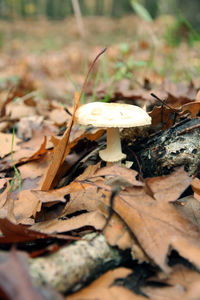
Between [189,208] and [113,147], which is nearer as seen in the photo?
[189,208]

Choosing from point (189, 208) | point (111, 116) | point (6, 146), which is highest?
point (111, 116)

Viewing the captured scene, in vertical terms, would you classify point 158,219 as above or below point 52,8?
above

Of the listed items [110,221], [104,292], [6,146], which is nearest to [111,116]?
[110,221]

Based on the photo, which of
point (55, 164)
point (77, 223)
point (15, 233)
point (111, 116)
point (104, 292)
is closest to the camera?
point (104, 292)

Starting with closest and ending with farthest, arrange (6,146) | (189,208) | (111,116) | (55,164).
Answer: (189,208)
(111,116)
(55,164)
(6,146)

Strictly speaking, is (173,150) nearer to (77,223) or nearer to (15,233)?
(77,223)

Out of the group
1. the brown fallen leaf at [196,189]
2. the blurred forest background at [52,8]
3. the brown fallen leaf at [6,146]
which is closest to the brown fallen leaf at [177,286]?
the brown fallen leaf at [196,189]

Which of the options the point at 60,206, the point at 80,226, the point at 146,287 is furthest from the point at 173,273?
the point at 60,206

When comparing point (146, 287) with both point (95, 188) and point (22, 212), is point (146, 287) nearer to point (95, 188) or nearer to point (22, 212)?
point (95, 188)

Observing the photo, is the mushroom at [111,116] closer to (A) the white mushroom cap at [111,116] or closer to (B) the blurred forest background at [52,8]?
(A) the white mushroom cap at [111,116]
